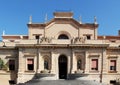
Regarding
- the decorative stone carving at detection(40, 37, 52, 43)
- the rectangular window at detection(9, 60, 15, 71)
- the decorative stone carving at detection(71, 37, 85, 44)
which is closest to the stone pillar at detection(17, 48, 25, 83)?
the rectangular window at detection(9, 60, 15, 71)

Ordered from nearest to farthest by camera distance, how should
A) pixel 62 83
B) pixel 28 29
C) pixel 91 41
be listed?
pixel 62 83, pixel 91 41, pixel 28 29

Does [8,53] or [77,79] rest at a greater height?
[8,53]

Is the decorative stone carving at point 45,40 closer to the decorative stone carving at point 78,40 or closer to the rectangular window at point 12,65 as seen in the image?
the decorative stone carving at point 78,40

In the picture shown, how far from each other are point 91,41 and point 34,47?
8.96m

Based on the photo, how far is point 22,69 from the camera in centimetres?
5322

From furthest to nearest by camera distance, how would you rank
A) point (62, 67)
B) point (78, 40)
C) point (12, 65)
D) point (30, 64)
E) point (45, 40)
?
point (12, 65)
point (62, 67)
point (30, 64)
point (45, 40)
point (78, 40)

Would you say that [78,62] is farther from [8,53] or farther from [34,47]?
[8,53]

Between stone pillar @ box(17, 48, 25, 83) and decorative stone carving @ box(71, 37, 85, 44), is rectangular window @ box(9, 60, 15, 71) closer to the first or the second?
stone pillar @ box(17, 48, 25, 83)

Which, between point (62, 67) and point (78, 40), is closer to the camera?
point (78, 40)

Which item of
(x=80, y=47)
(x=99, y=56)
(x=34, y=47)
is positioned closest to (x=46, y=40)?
(x=34, y=47)

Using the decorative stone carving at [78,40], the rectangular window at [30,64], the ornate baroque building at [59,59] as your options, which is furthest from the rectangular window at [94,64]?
the rectangular window at [30,64]

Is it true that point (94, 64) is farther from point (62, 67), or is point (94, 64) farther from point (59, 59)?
point (59, 59)

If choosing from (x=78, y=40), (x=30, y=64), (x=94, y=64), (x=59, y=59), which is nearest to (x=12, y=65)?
(x=30, y=64)

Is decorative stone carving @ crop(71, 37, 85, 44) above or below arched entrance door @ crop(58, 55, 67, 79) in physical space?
above
